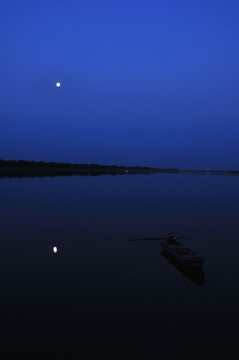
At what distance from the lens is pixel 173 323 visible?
43.5ft

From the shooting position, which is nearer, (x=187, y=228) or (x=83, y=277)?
(x=83, y=277)

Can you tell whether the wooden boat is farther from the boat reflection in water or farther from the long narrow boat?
the boat reflection in water

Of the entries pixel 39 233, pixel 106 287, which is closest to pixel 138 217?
pixel 39 233

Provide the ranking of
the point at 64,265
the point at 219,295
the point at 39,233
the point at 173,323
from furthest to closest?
1. the point at 39,233
2. the point at 64,265
3. the point at 219,295
4. the point at 173,323

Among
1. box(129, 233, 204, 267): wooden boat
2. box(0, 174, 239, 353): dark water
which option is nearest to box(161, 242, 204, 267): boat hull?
box(129, 233, 204, 267): wooden boat

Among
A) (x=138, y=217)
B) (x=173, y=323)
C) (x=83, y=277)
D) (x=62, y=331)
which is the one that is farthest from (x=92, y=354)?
(x=138, y=217)

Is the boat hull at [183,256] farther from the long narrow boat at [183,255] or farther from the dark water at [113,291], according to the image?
the dark water at [113,291]

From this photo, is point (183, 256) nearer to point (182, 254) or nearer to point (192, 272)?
point (182, 254)

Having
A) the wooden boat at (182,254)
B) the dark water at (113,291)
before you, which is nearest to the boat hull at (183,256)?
the wooden boat at (182,254)

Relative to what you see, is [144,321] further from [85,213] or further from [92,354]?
[85,213]

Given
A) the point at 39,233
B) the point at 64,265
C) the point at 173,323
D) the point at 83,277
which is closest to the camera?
the point at 173,323

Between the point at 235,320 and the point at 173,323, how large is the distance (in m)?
2.82

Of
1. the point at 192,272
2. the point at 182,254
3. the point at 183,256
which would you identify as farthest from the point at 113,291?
the point at 182,254

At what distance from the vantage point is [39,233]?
100 ft
